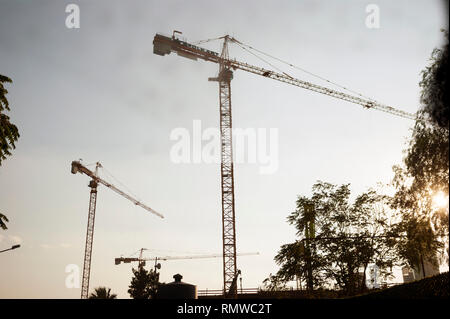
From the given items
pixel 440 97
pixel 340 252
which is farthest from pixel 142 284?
pixel 440 97

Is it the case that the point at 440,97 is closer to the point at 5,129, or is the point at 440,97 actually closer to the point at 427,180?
the point at 427,180

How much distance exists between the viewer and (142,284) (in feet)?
179

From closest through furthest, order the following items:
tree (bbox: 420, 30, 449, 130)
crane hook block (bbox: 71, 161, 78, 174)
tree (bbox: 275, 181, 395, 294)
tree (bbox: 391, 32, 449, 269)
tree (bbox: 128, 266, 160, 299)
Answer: tree (bbox: 420, 30, 449, 130) < tree (bbox: 391, 32, 449, 269) < tree (bbox: 275, 181, 395, 294) < tree (bbox: 128, 266, 160, 299) < crane hook block (bbox: 71, 161, 78, 174)

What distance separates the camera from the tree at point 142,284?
54219mm

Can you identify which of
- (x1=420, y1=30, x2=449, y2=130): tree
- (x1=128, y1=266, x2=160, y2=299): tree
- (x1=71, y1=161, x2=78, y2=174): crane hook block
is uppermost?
(x1=71, y1=161, x2=78, y2=174): crane hook block

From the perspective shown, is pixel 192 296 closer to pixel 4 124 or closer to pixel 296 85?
pixel 4 124

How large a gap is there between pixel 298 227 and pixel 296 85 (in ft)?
126

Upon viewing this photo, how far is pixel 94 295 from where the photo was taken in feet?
154

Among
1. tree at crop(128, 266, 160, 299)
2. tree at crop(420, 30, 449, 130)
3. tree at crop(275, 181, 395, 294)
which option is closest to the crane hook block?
tree at crop(128, 266, 160, 299)

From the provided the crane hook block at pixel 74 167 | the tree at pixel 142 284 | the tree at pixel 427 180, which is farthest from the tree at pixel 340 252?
the crane hook block at pixel 74 167

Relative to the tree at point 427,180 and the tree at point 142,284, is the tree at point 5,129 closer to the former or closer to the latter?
the tree at point 427,180

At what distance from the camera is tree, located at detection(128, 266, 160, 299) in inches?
2135

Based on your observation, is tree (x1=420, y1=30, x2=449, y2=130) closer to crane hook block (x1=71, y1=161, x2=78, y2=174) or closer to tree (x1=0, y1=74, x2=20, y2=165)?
tree (x1=0, y1=74, x2=20, y2=165)
